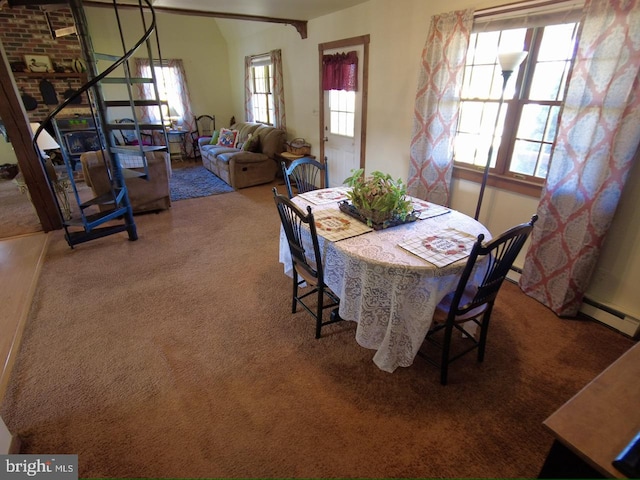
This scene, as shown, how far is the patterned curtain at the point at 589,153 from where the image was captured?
1825mm

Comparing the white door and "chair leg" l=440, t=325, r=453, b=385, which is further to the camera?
the white door

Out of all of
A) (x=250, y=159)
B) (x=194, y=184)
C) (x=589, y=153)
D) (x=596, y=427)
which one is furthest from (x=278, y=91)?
(x=596, y=427)

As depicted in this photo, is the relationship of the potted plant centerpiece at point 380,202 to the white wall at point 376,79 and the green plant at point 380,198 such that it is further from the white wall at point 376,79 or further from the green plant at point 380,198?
the white wall at point 376,79

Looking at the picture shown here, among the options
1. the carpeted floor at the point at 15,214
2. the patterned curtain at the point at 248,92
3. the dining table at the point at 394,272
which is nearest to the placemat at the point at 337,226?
the dining table at the point at 394,272

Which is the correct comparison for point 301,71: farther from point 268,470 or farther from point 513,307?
point 268,470

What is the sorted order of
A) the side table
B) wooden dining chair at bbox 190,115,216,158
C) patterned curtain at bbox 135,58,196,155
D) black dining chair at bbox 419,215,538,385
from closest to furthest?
black dining chair at bbox 419,215,538,385 → patterned curtain at bbox 135,58,196,155 → the side table → wooden dining chair at bbox 190,115,216,158

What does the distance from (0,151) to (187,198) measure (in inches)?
149

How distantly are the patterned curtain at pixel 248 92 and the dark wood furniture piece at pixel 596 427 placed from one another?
7.11 meters

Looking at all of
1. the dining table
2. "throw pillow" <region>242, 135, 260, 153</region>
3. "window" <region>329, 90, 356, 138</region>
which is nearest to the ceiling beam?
"window" <region>329, 90, 356, 138</region>

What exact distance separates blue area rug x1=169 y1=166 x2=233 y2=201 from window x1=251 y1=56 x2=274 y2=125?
1.64 m

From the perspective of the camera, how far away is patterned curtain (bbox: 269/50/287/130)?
555 cm

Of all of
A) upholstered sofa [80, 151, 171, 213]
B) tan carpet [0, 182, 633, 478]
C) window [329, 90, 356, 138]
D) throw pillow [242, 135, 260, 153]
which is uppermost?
window [329, 90, 356, 138]

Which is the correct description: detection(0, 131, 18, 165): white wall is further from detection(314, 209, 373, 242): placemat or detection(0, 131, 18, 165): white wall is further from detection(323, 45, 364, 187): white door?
detection(314, 209, 373, 242): placemat

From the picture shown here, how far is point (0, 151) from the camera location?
5660mm
